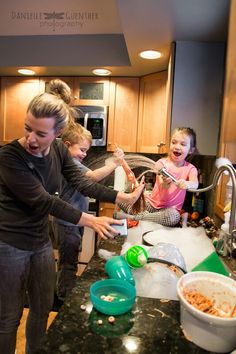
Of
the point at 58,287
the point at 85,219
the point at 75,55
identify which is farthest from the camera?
the point at 75,55

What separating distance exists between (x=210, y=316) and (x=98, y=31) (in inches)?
101

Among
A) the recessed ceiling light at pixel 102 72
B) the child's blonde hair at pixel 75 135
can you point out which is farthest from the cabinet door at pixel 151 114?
the child's blonde hair at pixel 75 135

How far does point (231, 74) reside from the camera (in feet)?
4.31

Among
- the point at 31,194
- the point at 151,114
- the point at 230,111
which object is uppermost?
the point at 151,114

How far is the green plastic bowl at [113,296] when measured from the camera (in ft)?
2.29

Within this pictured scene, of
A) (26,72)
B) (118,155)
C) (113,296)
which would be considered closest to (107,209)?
(118,155)

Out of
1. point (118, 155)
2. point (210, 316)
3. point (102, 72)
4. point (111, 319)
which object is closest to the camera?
point (210, 316)

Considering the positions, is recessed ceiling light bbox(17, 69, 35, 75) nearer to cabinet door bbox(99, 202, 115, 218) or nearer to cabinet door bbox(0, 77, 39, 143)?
cabinet door bbox(0, 77, 39, 143)

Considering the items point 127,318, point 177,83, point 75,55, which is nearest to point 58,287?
point 127,318

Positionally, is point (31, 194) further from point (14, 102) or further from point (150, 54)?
point (14, 102)

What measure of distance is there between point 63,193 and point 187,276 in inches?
42.0

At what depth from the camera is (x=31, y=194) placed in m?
0.96

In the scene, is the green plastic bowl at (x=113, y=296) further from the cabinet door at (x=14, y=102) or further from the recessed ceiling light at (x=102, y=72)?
the cabinet door at (x=14, y=102)

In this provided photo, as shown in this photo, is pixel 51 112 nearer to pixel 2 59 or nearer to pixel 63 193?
pixel 63 193
